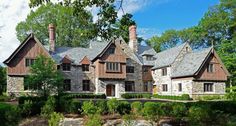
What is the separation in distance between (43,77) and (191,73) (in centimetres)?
1785

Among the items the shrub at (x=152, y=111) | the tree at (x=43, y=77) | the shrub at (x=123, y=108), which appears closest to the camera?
the shrub at (x=152, y=111)

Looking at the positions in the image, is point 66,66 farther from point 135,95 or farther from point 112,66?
point 135,95

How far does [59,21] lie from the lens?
6381 cm

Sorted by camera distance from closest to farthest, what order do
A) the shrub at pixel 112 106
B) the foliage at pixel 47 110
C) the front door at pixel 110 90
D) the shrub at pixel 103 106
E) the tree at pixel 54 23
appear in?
1. the foliage at pixel 47 110
2. the shrub at pixel 103 106
3. the shrub at pixel 112 106
4. the front door at pixel 110 90
5. the tree at pixel 54 23

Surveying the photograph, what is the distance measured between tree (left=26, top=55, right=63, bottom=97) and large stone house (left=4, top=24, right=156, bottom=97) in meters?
4.98

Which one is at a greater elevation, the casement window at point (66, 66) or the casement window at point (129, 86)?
the casement window at point (66, 66)

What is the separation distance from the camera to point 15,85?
4072cm

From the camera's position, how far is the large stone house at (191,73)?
42.2 m

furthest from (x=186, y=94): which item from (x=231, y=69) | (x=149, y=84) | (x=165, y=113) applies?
(x=165, y=113)

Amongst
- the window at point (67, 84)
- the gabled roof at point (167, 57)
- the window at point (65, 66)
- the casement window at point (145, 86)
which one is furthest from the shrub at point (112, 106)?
the casement window at point (145, 86)

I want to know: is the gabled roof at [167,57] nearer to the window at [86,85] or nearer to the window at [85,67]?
the window at [85,67]

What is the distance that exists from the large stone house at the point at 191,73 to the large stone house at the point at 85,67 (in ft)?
12.6

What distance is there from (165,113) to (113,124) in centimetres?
324

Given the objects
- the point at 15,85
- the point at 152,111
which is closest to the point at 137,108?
the point at 152,111
